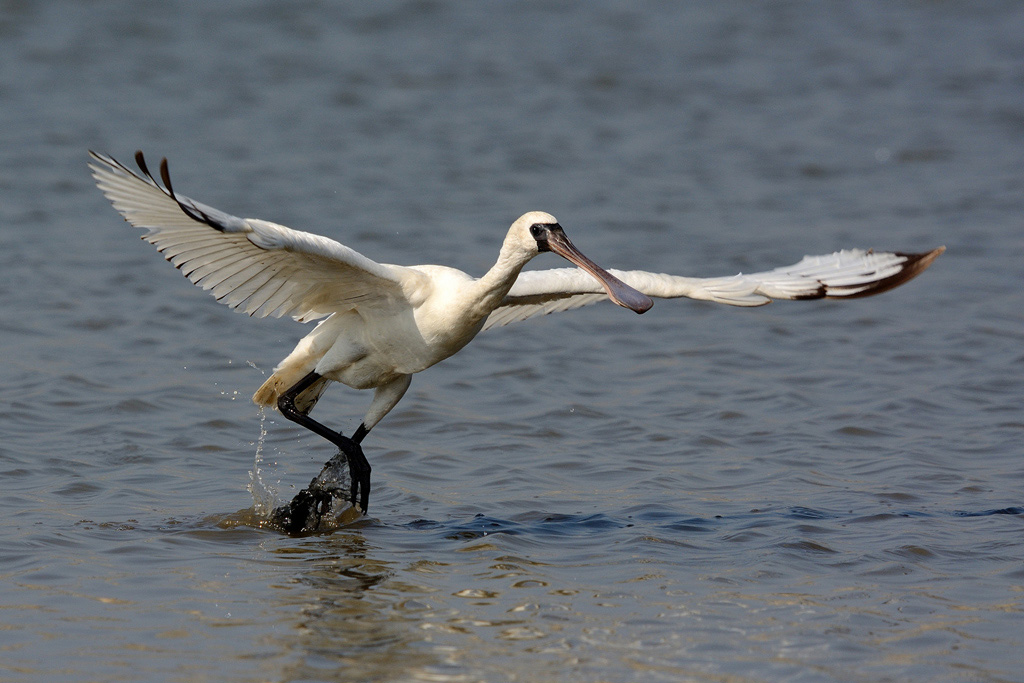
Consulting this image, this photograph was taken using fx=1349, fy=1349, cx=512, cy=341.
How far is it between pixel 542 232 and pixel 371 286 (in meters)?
1.28

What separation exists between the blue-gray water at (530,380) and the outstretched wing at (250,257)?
1417 millimetres

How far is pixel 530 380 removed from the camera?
39.1ft

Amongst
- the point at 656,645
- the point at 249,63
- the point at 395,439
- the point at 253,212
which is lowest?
the point at 656,645

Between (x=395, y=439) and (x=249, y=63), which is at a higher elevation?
(x=249, y=63)

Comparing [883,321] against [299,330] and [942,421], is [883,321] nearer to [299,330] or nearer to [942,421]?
[942,421]

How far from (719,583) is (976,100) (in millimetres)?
18113

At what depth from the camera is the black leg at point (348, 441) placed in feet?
28.6

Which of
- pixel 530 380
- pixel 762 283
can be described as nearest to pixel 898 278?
pixel 762 283

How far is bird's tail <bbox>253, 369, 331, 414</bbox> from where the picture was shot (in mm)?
9219

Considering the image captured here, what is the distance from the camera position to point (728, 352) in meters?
12.8

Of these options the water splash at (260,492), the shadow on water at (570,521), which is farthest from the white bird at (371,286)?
the water splash at (260,492)

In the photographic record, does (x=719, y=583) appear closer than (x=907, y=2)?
Yes

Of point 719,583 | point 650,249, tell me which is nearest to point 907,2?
point 650,249

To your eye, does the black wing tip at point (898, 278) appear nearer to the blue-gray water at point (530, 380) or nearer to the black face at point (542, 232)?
the blue-gray water at point (530, 380)
